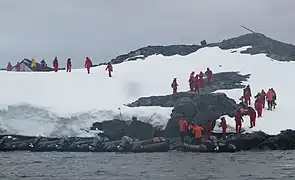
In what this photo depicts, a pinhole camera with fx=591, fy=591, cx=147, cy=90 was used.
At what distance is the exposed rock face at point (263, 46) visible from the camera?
52.5 m

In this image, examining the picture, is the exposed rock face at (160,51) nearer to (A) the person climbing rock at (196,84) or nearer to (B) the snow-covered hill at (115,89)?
(B) the snow-covered hill at (115,89)

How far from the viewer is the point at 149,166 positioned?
25328 millimetres

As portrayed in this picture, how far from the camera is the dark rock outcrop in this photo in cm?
3444

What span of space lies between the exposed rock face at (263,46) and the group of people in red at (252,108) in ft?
44.1

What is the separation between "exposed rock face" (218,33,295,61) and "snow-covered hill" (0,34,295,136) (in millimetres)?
1155

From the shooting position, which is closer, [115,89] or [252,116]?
[252,116]

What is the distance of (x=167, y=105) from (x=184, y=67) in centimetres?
1266

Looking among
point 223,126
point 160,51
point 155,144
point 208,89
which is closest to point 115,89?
point 208,89

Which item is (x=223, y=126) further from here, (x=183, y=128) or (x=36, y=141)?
(x=36, y=141)

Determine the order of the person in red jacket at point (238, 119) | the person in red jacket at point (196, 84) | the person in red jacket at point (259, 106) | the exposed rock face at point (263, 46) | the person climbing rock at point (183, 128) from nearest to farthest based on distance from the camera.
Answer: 1. the person climbing rock at point (183, 128)
2. the person in red jacket at point (238, 119)
3. the person in red jacket at point (259, 106)
4. the person in red jacket at point (196, 84)
5. the exposed rock face at point (263, 46)

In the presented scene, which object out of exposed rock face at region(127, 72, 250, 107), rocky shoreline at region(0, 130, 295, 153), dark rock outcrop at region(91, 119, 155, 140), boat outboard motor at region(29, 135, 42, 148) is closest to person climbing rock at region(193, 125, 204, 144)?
rocky shoreline at region(0, 130, 295, 153)

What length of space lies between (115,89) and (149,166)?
17.4 meters

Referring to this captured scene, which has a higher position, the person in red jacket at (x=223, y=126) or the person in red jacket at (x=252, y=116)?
the person in red jacket at (x=252, y=116)

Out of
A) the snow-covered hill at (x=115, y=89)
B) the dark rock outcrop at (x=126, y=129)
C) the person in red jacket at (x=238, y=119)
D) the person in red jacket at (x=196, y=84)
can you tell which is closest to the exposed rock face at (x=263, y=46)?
the snow-covered hill at (x=115, y=89)
